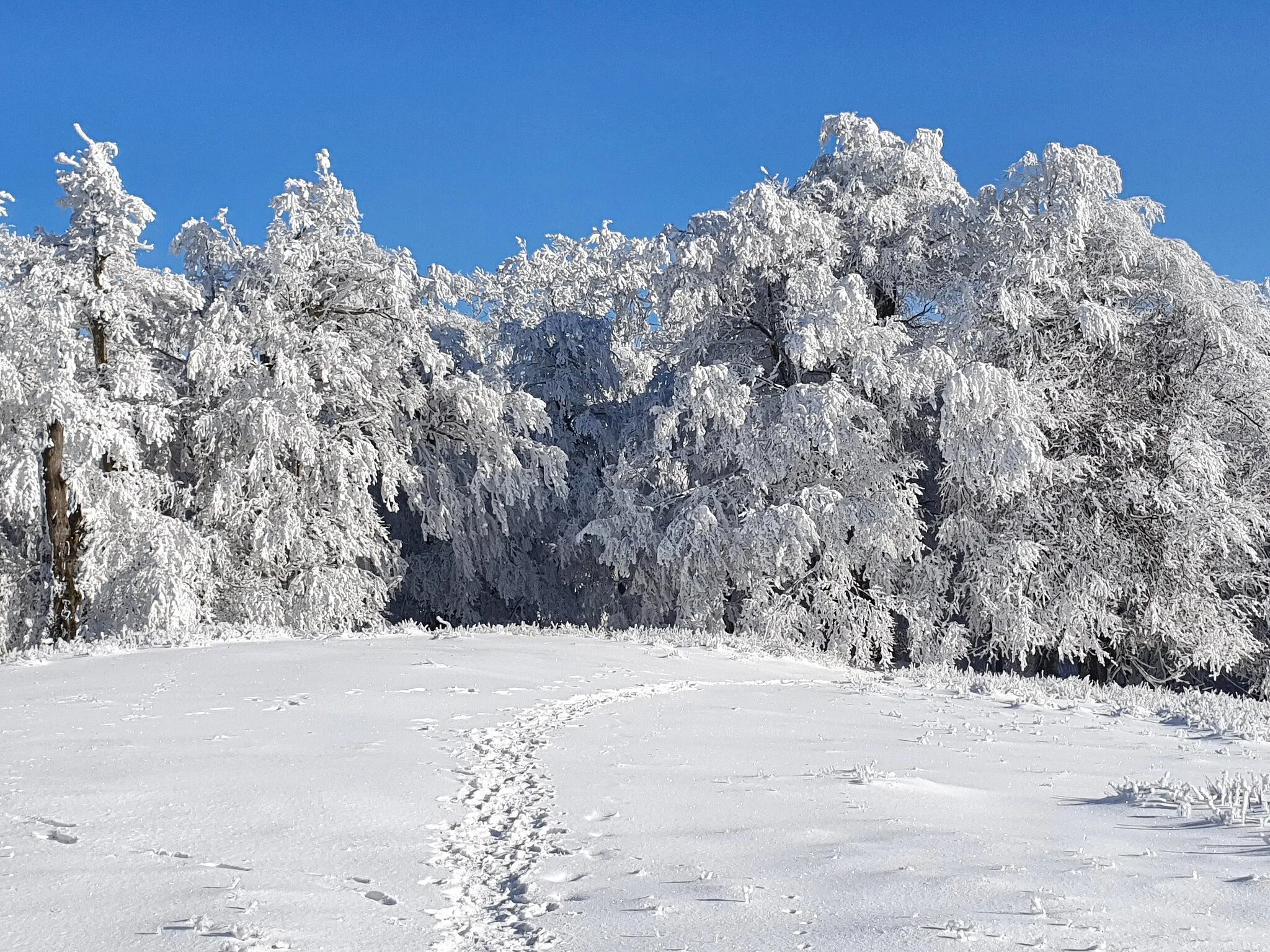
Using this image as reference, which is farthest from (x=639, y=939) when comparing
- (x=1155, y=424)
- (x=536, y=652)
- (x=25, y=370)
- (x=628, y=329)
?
(x=628, y=329)

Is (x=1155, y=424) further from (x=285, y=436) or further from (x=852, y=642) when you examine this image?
(x=285, y=436)

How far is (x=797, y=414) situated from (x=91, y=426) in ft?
39.4

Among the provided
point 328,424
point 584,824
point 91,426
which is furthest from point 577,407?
point 584,824

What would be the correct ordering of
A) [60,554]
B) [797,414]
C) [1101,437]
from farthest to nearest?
1. [1101,437]
2. [797,414]
3. [60,554]

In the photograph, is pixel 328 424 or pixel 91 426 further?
pixel 328 424

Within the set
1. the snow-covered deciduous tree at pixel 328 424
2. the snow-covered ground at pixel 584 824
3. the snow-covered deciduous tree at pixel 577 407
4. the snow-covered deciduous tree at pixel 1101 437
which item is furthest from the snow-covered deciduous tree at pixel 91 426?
the snow-covered deciduous tree at pixel 1101 437

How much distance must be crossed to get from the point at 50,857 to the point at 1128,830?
4.89m

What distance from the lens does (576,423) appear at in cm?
2484

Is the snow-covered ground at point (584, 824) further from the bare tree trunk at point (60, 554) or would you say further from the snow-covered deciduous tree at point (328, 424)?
A: the snow-covered deciduous tree at point (328, 424)

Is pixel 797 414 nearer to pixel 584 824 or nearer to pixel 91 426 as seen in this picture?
pixel 91 426

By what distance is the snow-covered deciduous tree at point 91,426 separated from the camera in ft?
54.2

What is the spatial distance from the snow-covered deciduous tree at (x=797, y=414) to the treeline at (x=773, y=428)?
8 cm

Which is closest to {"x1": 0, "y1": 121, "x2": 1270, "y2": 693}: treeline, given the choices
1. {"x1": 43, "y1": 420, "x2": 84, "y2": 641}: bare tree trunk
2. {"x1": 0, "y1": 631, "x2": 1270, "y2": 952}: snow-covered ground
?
{"x1": 43, "y1": 420, "x2": 84, "y2": 641}: bare tree trunk

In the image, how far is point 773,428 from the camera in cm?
1883
